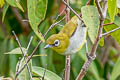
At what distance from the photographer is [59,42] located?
1.16 m

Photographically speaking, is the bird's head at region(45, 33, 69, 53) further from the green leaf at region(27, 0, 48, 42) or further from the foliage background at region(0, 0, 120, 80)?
the foliage background at region(0, 0, 120, 80)

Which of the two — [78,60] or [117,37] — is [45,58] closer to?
[78,60]

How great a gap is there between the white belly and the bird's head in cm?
2

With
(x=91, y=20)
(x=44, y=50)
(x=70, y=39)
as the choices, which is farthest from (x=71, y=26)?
(x=44, y=50)

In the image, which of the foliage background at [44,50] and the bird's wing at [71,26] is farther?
the foliage background at [44,50]

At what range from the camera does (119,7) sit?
1123mm

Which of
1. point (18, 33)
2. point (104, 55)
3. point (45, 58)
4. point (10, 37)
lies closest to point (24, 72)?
point (45, 58)

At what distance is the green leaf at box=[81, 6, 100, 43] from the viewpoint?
879mm

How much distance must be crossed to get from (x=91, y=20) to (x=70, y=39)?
0.25m

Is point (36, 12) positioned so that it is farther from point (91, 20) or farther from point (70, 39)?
point (70, 39)

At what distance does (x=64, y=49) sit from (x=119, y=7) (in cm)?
23

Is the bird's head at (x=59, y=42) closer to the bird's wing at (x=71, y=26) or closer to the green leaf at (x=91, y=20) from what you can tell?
the bird's wing at (x=71, y=26)

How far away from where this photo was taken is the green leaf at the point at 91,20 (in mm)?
879

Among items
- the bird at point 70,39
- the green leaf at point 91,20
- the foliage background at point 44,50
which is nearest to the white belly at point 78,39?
the bird at point 70,39
